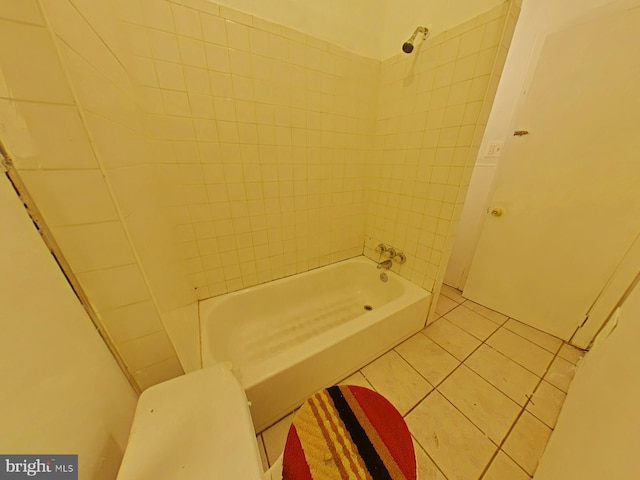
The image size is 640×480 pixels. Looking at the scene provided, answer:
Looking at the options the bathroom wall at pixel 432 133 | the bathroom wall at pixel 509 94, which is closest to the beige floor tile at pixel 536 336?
the bathroom wall at pixel 509 94

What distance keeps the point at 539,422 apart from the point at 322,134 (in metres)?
1.94

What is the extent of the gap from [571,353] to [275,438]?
188cm

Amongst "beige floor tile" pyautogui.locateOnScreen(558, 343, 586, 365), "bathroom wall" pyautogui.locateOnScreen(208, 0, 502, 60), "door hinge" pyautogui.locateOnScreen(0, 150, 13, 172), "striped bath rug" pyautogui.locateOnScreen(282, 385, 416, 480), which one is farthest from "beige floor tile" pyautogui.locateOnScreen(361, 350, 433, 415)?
"bathroom wall" pyautogui.locateOnScreen(208, 0, 502, 60)

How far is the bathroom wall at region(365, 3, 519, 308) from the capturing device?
3.35ft

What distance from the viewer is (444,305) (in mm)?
1760

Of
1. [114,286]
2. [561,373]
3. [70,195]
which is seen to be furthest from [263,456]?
[561,373]

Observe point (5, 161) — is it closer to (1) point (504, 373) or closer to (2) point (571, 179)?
(1) point (504, 373)

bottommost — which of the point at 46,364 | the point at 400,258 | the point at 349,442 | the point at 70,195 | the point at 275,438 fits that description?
the point at 275,438

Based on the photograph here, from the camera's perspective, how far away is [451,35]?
109 cm

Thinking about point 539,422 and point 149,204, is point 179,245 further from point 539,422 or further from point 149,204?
point 539,422

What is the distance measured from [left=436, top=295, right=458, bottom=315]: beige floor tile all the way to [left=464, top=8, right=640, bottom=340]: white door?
38 centimetres

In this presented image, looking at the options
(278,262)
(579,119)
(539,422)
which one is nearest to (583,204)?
(579,119)

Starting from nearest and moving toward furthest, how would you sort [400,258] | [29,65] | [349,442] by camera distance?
[29,65]
[349,442]
[400,258]

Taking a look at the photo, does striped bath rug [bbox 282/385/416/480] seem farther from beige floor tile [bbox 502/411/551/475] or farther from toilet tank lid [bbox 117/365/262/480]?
beige floor tile [bbox 502/411/551/475]
